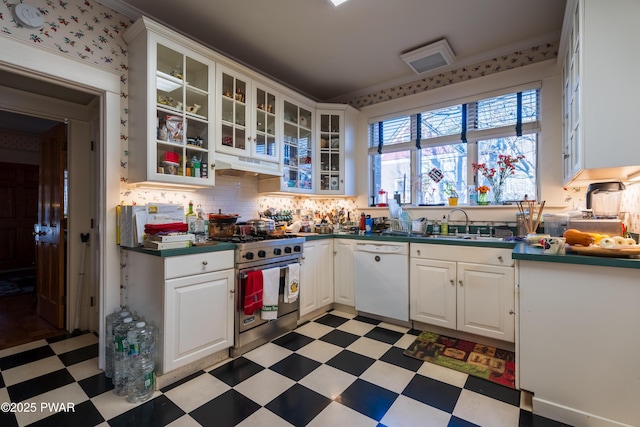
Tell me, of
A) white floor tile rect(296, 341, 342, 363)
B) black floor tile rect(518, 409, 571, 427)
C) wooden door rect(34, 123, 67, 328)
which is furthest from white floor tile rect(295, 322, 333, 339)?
wooden door rect(34, 123, 67, 328)

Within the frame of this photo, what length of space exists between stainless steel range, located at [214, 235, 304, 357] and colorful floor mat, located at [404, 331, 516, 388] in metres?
1.13

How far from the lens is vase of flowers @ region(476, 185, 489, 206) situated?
319 cm

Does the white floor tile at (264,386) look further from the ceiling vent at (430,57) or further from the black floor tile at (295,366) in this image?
the ceiling vent at (430,57)

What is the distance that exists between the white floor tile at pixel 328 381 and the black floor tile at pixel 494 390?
0.78 m

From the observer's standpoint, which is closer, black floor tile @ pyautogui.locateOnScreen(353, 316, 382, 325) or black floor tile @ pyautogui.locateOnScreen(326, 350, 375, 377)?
black floor tile @ pyautogui.locateOnScreen(326, 350, 375, 377)

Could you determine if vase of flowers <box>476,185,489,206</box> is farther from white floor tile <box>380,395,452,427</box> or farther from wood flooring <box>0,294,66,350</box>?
wood flooring <box>0,294,66,350</box>

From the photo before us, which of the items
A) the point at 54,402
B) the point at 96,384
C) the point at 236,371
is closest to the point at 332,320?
the point at 236,371

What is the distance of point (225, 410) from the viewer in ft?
5.68

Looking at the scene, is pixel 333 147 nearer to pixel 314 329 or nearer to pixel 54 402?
pixel 314 329

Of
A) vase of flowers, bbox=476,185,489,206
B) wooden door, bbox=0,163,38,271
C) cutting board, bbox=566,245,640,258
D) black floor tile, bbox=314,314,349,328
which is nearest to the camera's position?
cutting board, bbox=566,245,640,258

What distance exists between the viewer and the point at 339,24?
2.66 metres

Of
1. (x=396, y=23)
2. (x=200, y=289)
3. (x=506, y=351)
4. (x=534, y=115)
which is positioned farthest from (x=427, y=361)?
(x=396, y=23)

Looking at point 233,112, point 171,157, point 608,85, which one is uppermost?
point 233,112

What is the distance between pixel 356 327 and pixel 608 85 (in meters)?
2.58
